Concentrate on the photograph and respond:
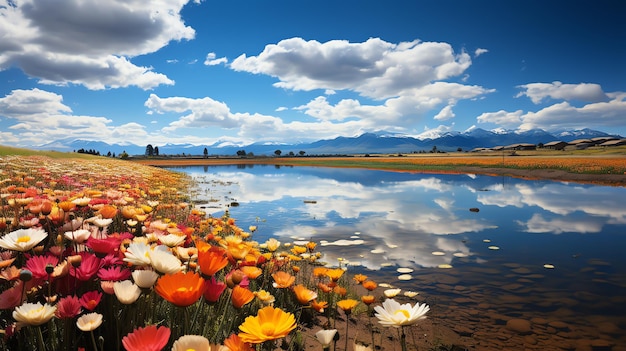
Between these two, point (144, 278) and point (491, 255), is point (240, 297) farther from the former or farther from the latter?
point (491, 255)

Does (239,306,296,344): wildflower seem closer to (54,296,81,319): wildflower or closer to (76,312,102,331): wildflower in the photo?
(76,312,102,331): wildflower

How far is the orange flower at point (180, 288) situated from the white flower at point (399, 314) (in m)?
1.02

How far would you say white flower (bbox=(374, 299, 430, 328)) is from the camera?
2.00 meters

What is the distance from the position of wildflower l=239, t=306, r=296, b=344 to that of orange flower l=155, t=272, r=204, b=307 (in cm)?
27

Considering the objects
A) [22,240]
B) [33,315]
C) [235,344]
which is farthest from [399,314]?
[22,240]

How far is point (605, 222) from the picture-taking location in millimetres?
12789

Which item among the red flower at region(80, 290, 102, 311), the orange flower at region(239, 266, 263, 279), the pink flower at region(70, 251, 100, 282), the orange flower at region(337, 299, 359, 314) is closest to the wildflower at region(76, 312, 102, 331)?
the red flower at region(80, 290, 102, 311)

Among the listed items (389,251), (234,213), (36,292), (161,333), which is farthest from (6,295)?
(234,213)

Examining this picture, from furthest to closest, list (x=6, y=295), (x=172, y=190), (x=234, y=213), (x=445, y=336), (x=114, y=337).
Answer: (x=172, y=190), (x=234, y=213), (x=445, y=336), (x=114, y=337), (x=6, y=295)

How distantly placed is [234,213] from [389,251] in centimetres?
761

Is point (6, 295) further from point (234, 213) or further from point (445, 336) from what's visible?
point (234, 213)

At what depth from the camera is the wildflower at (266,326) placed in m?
1.71

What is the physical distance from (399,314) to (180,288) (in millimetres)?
1266

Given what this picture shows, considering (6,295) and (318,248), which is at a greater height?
(6,295)
